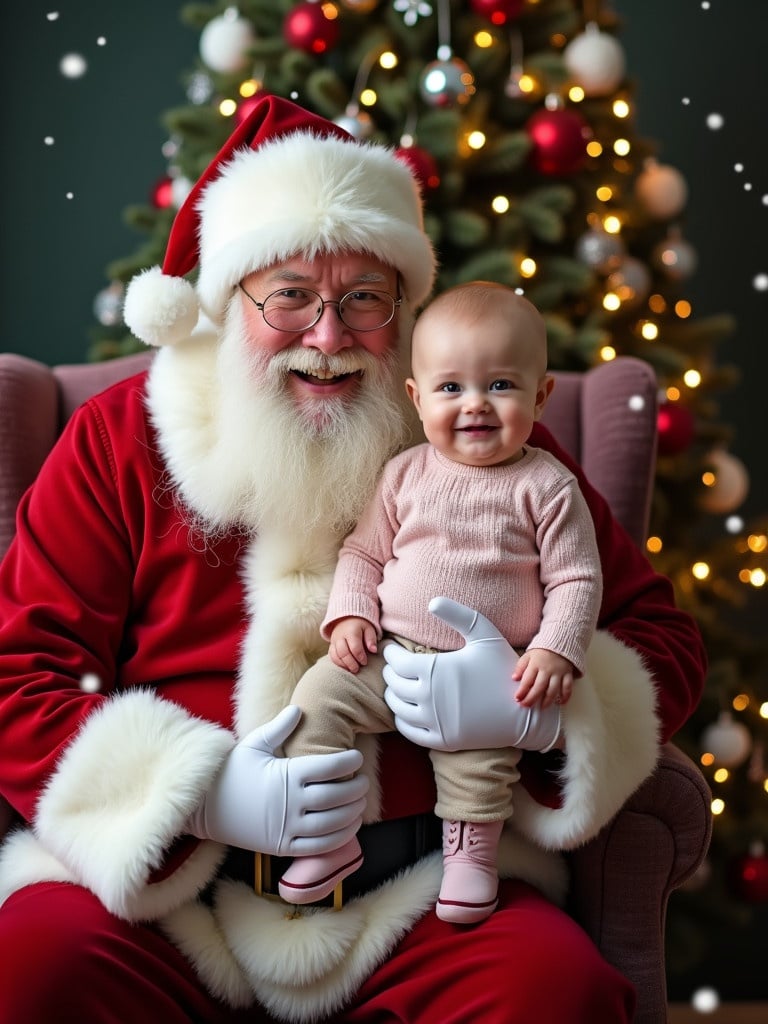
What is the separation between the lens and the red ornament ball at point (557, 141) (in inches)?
105

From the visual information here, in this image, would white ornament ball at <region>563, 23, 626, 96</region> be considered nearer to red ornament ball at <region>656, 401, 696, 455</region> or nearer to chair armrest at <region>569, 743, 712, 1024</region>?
red ornament ball at <region>656, 401, 696, 455</region>

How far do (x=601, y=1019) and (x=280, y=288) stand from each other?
1.15m

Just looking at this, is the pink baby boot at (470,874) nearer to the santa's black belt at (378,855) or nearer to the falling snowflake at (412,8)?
the santa's black belt at (378,855)

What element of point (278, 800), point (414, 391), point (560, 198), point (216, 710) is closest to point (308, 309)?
point (414, 391)

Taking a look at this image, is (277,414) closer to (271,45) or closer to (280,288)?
(280,288)

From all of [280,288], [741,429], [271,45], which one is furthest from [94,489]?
[741,429]

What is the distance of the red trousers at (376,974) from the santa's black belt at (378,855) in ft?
0.35

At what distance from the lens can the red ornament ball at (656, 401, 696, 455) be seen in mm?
2719

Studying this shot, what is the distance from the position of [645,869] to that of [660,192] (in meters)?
1.90

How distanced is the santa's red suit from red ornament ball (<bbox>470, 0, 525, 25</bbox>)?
1020mm

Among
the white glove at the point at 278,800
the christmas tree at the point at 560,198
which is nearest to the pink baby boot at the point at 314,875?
the white glove at the point at 278,800

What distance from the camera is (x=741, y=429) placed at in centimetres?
333

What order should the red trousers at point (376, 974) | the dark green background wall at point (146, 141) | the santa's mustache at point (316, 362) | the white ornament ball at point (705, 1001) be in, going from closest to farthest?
the red trousers at point (376, 974) → the santa's mustache at point (316, 362) → the white ornament ball at point (705, 1001) → the dark green background wall at point (146, 141)

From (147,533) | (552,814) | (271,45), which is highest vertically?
(271,45)
